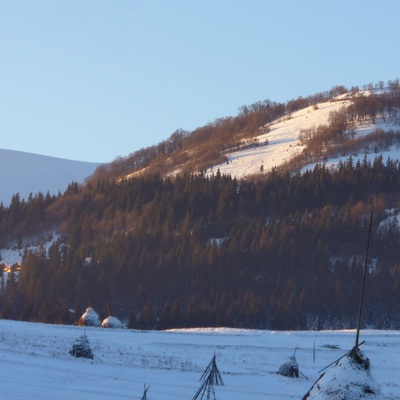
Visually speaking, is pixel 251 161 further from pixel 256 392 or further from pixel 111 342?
pixel 256 392

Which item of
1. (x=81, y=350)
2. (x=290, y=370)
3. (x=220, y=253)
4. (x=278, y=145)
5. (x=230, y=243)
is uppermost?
(x=278, y=145)

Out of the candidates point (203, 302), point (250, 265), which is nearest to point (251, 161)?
point (250, 265)

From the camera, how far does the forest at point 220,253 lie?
6269 centimetres

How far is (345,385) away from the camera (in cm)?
1223

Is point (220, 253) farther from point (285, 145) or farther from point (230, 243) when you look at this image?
point (285, 145)

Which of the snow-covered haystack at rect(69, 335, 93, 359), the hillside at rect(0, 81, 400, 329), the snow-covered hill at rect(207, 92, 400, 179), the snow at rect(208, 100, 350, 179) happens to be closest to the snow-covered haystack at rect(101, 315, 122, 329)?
the hillside at rect(0, 81, 400, 329)

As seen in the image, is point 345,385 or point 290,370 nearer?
point 345,385

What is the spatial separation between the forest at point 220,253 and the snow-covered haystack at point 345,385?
147 feet

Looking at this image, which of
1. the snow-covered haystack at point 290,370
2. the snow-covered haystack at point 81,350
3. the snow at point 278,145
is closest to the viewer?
the snow-covered haystack at point 290,370

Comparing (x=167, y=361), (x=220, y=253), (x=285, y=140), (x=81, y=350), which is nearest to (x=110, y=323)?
(x=81, y=350)

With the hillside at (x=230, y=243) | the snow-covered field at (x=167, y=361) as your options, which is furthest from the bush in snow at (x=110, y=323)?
the hillside at (x=230, y=243)

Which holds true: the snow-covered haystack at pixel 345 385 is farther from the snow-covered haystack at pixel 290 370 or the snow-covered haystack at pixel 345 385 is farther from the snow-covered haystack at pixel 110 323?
the snow-covered haystack at pixel 110 323

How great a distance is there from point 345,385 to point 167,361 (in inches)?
752

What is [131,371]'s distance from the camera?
27656 mm
